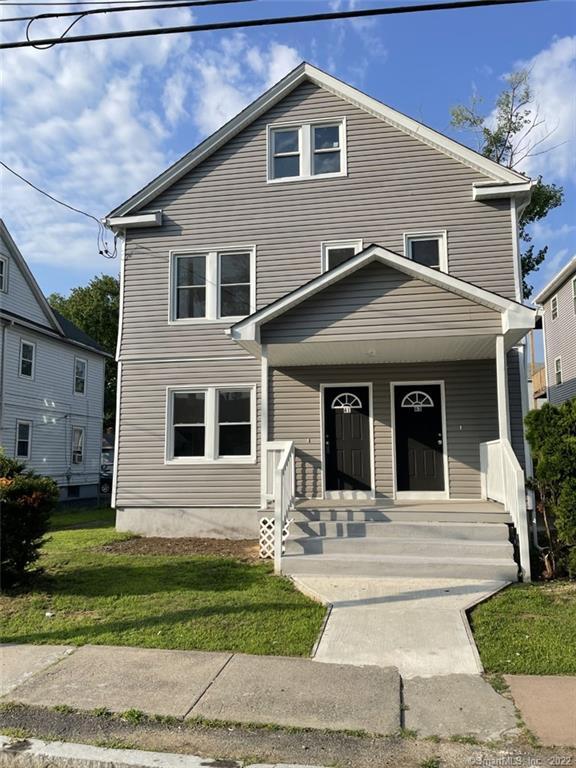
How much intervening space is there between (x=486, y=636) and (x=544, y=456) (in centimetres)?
262

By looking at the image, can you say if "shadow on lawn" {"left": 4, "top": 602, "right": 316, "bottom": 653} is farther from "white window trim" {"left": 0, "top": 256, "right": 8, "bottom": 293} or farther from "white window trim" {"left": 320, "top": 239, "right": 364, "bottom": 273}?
"white window trim" {"left": 0, "top": 256, "right": 8, "bottom": 293}

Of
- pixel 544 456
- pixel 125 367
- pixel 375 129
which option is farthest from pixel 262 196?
pixel 544 456

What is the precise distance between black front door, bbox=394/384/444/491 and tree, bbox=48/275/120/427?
34.2 m

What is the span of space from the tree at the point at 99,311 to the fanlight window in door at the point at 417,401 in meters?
34.2

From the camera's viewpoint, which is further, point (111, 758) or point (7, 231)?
point (7, 231)

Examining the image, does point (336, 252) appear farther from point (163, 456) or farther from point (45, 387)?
point (45, 387)

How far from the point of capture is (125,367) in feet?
39.9

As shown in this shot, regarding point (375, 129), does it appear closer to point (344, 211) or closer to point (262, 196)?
point (344, 211)

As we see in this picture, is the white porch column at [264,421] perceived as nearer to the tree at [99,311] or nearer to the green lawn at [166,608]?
the green lawn at [166,608]

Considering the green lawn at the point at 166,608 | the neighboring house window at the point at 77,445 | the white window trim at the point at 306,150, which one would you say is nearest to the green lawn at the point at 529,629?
the green lawn at the point at 166,608

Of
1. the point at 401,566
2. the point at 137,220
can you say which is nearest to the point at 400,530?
the point at 401,566

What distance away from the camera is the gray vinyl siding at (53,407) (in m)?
19.3

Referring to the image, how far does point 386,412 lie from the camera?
10.9 metres

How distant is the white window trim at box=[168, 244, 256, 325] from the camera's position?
11859 mm
